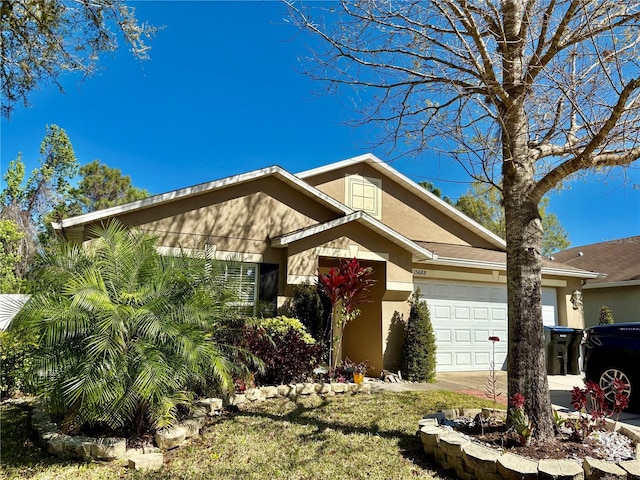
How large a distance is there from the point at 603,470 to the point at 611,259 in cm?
1876

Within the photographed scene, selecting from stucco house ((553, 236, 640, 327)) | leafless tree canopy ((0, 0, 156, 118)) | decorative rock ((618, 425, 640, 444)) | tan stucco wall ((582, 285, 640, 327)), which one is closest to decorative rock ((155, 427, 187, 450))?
decorative rock ((618, 425, 640, 444))

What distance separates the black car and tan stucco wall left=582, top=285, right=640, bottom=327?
1094cm

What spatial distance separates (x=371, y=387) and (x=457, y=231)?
7732 mm

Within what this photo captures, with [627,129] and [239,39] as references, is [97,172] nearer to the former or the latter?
[239,39]

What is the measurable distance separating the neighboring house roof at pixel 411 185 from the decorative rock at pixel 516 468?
32.7 feet

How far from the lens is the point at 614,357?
25.7ft

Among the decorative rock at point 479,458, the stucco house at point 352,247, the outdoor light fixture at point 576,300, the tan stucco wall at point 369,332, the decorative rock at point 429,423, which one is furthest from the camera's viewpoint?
the outdoor light fixture at point 576,300

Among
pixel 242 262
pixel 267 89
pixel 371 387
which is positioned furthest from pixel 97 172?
pixel 371 387

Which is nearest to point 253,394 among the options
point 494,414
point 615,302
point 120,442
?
point 120,442

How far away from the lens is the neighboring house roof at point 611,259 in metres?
17.4

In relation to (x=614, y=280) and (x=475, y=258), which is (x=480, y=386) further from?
(x=614, y=280)

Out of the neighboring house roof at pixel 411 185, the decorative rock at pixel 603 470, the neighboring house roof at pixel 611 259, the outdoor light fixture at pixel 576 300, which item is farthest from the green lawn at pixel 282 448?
the neighboring house roof at pixel 611 259

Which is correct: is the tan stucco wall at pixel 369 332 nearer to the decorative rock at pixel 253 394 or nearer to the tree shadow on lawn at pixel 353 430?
the tree shadow on lawn at pixel 353 430

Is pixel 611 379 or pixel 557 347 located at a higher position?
pixel 557 347
